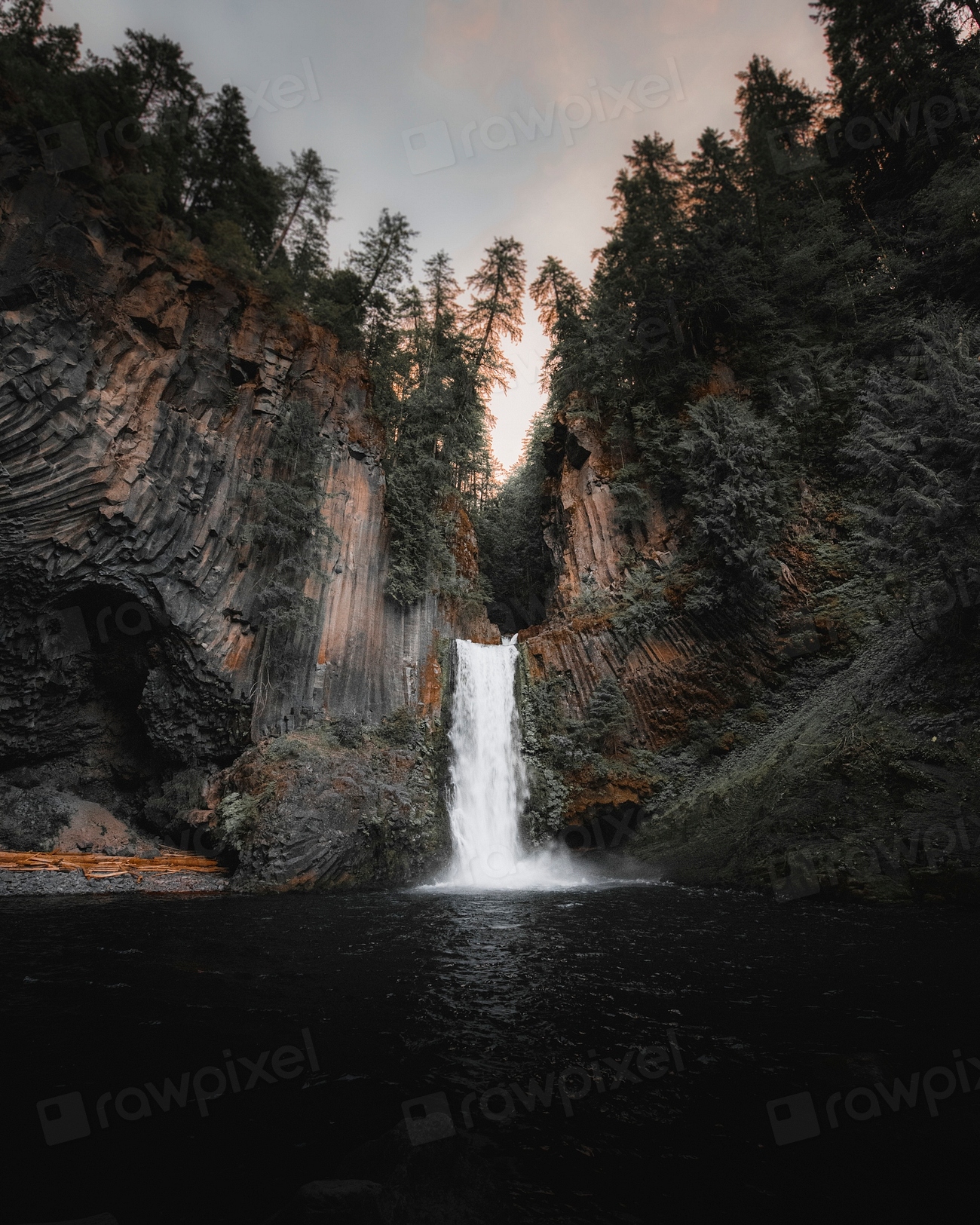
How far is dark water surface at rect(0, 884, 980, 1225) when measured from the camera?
7.84 ft

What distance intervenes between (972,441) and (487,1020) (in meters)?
12.0

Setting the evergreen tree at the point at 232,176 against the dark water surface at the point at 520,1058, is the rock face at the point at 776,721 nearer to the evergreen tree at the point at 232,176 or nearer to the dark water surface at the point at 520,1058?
the dark water surface at the point at 520,1058

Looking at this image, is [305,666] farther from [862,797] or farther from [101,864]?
[862,797]

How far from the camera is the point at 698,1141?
2.77 meters

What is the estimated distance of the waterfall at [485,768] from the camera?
51.3 ft

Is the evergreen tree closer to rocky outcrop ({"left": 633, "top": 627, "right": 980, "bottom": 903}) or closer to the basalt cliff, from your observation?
the basalt cliff

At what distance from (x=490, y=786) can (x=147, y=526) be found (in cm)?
1189

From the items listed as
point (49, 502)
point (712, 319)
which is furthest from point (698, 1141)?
point (712, 319)

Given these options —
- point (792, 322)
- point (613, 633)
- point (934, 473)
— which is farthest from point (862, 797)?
point (792, 322)

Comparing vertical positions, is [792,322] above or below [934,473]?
above

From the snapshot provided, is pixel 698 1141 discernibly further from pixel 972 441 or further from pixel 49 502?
pixel 49 502

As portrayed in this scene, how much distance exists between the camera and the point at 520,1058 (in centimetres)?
376

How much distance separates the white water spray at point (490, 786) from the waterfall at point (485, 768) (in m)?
0.02

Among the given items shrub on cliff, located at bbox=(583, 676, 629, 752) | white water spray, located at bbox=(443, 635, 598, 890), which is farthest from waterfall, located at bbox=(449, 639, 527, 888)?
shrub on cliff, located at bbox=(583, 676, 629, 752)
